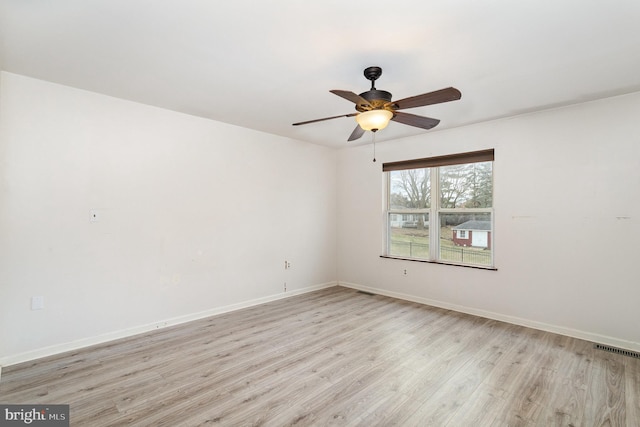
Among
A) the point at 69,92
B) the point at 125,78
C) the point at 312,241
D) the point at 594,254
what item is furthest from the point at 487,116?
the point at 69,92

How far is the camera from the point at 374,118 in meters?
2.47

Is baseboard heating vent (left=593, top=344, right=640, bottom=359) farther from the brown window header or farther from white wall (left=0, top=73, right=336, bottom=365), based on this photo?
white wall (left=0, top=73, right=336, bottom=365)

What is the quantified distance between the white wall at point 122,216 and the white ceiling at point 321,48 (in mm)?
374

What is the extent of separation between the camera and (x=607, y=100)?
10.4 ft

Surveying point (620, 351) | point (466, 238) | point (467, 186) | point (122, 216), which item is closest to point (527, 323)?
point (620, 351)

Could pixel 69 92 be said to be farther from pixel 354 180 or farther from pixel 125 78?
pixel 354 180

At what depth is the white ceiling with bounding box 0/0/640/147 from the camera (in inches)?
72.5

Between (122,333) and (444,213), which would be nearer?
(122,333)

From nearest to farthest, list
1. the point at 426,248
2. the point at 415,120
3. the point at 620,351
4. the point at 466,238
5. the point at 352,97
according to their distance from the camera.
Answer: the point at 352,97 < the point at 415,120 < the point at 620,351 < the point at 466,238 < the point at 426,248

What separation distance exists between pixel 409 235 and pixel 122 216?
12.8ft

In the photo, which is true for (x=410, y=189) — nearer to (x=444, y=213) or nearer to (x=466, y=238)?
(x=444, y=213)

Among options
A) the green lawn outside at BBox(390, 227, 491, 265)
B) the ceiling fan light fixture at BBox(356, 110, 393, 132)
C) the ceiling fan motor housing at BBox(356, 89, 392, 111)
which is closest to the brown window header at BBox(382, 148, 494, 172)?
the green lawn outside at BBox(390, 227, 491, 265)

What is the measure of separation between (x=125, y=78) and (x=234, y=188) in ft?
5.88

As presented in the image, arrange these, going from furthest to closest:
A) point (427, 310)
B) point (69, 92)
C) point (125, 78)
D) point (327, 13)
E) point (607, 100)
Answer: point (427, 310)
point (607, 100)
point (69, 92)
point (125, 78)
point (327, 13)
